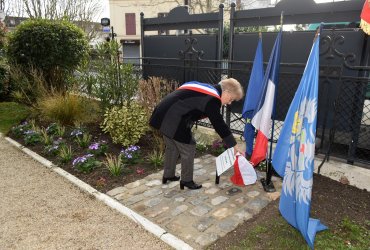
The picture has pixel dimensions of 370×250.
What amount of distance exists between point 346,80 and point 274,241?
2384 mm

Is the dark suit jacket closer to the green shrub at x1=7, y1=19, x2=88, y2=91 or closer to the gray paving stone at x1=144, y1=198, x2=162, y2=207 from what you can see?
the gray paving stone at x1=144, y1=198, x2=162, y2=207

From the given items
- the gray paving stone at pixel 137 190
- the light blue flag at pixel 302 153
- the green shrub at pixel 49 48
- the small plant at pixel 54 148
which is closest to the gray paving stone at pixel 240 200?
the light blue flag at pixel 302 153

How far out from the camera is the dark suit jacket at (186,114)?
11.3 feet

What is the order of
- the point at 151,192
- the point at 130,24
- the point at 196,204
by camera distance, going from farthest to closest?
the point at 130,24 → the point at 151,192 → the point at 196,204

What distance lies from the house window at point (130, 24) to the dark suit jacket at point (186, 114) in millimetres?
34241

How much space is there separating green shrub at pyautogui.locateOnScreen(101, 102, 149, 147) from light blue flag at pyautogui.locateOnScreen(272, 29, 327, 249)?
2784mm

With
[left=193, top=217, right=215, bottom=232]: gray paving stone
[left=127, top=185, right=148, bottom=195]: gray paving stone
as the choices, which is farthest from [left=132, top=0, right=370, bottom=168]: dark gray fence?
[left=127, top=185, right=148, bottom=195]: gray paving stone

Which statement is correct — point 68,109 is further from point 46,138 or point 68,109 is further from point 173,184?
point 173,184

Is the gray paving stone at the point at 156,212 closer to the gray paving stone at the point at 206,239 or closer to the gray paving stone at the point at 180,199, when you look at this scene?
the gray paving stone at the point at 180,199

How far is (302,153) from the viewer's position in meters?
2.79

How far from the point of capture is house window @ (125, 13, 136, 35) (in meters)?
35.4

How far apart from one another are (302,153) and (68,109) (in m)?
4.96

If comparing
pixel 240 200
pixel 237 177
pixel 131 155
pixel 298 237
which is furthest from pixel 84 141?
pixel 298 237

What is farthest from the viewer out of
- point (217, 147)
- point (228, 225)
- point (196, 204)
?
point (217, 147)
